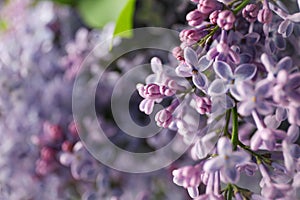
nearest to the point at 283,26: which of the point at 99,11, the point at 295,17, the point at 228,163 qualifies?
the point at 295,17

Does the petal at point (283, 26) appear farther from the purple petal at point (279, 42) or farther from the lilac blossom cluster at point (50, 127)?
the lilac blossom cluster at point (50, 127)

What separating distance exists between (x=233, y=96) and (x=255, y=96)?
0.03m

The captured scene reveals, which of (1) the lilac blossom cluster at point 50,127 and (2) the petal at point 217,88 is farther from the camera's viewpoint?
(1) the lilac blossom cluster at point 50,127

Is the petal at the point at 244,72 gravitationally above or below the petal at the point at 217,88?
above

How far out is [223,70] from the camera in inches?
14.3

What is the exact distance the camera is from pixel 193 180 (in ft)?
1.17

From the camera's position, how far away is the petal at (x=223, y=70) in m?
0.36

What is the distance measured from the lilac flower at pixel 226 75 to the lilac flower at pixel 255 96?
19 millimetres

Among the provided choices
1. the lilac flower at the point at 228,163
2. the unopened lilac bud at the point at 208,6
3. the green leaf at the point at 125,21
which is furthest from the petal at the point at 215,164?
the green leaf at the point at 125,21

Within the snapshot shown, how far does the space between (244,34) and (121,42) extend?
0.74 feet

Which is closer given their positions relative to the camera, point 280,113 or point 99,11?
point 280,113

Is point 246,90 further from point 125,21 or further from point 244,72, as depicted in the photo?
point 125,21

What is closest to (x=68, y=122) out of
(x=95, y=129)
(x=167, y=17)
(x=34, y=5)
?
(x=95, y=129)

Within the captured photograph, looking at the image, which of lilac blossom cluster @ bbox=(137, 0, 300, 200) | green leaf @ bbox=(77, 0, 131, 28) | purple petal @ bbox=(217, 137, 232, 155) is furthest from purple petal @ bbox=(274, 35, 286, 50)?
green leaf @ bbox=(77, 0, 131, 28)
